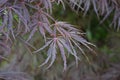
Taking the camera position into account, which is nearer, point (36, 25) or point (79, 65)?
point (36, 25)

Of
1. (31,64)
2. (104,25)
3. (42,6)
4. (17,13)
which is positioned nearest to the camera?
(17,13)

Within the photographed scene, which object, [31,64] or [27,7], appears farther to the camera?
[31,64]

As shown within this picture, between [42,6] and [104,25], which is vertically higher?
[42,6]

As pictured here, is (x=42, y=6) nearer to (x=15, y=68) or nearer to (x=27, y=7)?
(x=27, y=7)

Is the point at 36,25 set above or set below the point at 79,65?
above

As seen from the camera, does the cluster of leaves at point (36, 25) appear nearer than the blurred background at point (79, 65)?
Yes

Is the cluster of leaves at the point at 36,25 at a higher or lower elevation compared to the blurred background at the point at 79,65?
higher

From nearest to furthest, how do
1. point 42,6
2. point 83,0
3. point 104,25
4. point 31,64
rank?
point 42,6, point 83,0, point 31,64, point 104,25

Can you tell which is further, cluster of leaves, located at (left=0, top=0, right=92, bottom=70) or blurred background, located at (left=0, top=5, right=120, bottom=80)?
blurred background, located at (left=0, top=5, right=120, bottom=80)

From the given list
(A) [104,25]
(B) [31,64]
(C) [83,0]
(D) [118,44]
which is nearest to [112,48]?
(D) [118,44]

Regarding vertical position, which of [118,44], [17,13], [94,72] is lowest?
[94,72]

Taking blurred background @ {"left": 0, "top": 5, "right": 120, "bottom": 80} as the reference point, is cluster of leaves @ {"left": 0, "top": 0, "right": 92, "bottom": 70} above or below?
above
